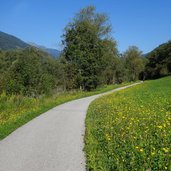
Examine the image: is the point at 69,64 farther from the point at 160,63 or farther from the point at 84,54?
the point at 160,63

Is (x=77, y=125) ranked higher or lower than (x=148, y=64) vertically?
lower

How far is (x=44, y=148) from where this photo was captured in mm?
8078

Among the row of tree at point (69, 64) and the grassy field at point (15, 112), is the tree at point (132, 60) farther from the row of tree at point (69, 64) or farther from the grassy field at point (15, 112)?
the grassy field at point (15, 112)

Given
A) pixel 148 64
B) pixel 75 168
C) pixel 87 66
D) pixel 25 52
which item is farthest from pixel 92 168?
pixel 148 64

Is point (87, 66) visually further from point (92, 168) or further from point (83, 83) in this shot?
point (92, 168)

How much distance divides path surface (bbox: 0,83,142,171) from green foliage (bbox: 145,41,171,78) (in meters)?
90.8

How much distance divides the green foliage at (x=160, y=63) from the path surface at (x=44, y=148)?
90795 mm

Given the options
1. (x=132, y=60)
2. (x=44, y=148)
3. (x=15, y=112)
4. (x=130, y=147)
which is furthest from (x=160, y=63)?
(x=130, y=147)

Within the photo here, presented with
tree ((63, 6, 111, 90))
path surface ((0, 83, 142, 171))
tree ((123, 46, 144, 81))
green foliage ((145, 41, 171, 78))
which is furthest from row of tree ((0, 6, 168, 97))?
green foliage ((145, 41, 171, 78))

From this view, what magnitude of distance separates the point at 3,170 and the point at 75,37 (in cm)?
3373

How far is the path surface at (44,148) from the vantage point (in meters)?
6.60

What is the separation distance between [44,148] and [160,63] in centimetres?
10107

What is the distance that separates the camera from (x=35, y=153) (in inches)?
299

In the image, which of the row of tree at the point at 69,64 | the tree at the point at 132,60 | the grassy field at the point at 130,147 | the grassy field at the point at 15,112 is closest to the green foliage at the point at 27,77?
the row of tree at the point at 69,64
